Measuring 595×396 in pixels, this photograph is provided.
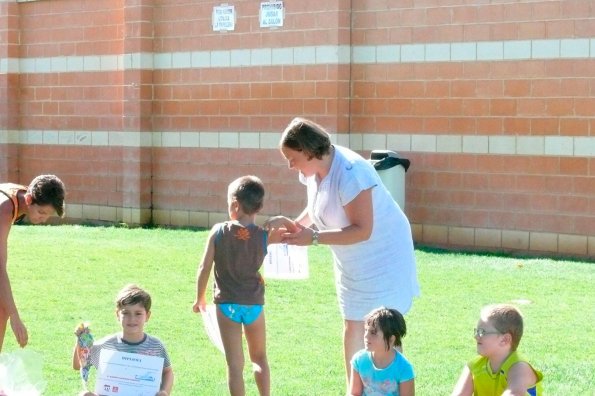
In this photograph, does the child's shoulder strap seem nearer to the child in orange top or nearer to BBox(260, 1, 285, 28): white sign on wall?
the child in orange top

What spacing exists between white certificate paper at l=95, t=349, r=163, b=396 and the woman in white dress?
101 cm

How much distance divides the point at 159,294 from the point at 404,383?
5872mm

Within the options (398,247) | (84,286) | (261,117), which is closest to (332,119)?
(261,117)

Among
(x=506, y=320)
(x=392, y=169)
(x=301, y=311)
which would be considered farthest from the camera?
(x=392, y=169)

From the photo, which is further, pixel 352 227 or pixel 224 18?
pixel 224 18

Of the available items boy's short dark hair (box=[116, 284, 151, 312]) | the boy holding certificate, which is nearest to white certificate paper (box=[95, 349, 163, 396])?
the boy holding certificate

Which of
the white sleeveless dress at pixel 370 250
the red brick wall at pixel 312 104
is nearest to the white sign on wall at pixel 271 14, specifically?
the red brick wall at pixel 312 104

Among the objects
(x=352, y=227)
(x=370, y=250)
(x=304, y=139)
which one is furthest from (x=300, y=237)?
(x=304, y=139)

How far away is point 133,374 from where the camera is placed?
21.8 ft

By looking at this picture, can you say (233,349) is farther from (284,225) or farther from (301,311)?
(301,311)

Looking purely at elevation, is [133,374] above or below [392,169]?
below

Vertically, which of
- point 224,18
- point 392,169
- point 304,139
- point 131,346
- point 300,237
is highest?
point 224,18

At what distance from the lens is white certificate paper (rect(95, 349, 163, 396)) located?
663cm

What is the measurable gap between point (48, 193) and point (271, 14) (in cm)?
1081
